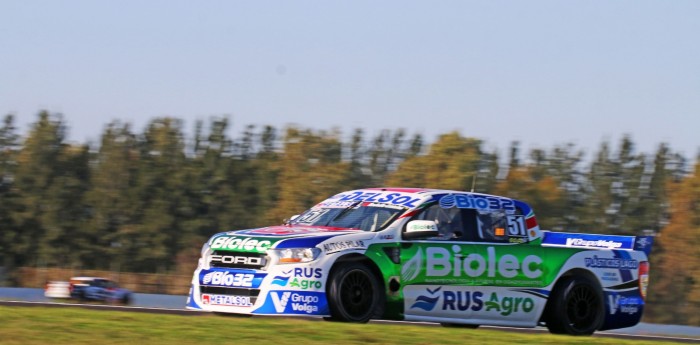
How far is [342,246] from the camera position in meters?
12.7

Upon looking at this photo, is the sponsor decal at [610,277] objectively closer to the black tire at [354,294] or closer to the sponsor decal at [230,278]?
the black tire at [354,294]

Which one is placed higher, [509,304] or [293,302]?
[293,302]

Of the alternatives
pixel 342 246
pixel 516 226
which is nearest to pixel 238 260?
pixel 342 246

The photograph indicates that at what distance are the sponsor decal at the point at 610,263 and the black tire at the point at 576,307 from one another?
188mm

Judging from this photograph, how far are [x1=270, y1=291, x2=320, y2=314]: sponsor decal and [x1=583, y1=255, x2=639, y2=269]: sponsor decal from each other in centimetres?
378

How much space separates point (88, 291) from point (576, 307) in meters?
23.6

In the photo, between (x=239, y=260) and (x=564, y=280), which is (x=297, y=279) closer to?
(x=239, y=260)

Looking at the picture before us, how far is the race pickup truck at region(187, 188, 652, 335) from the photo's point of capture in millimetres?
12594

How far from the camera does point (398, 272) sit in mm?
13125

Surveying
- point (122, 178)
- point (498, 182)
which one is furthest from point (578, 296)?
point (122, 178)

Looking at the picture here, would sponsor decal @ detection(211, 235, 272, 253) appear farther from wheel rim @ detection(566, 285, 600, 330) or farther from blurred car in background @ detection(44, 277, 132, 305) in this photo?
blurred car in background @ detection(44, 277, 132, 305)

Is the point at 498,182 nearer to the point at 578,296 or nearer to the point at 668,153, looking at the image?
the point at 668,153

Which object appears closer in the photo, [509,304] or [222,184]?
[509,304]

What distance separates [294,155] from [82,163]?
16.1 meters
